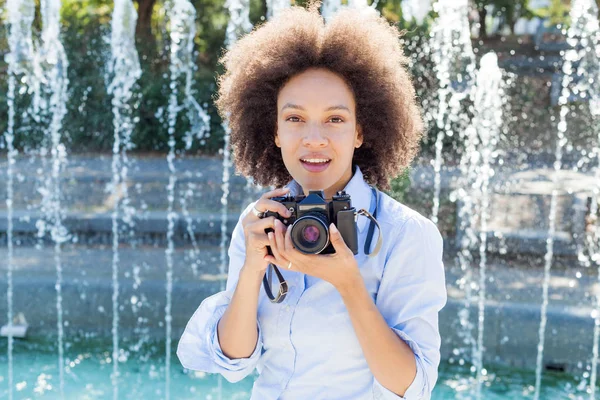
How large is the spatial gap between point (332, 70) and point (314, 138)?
167 millimetres

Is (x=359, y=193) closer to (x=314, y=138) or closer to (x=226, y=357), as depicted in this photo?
(x=314, y=138)

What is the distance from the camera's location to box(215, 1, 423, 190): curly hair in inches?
63.8

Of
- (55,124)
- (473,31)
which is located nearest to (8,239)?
(55,124)

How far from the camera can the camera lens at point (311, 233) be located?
1.37 meters

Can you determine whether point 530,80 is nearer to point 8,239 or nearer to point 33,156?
point 33,156

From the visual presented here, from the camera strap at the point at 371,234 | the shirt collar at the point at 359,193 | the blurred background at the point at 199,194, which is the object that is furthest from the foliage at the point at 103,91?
the camera strap at the point at 371,234

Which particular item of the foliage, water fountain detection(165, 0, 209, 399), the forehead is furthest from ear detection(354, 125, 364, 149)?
the foliage

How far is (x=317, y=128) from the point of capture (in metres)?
1.54

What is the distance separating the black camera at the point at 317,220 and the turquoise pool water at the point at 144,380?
298cm

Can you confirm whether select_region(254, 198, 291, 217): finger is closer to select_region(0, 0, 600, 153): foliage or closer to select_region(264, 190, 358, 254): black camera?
select_region(264, 190, 358, 254): black camera

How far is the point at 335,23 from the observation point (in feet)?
5.44

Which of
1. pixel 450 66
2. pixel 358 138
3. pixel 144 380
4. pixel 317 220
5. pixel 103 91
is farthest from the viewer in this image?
pixel 103 91

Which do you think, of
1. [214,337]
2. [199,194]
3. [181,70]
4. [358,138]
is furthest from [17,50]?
[214,337]

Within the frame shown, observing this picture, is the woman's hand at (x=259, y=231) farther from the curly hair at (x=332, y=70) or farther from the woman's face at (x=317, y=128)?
the curly hair at (x=332, y=70)
